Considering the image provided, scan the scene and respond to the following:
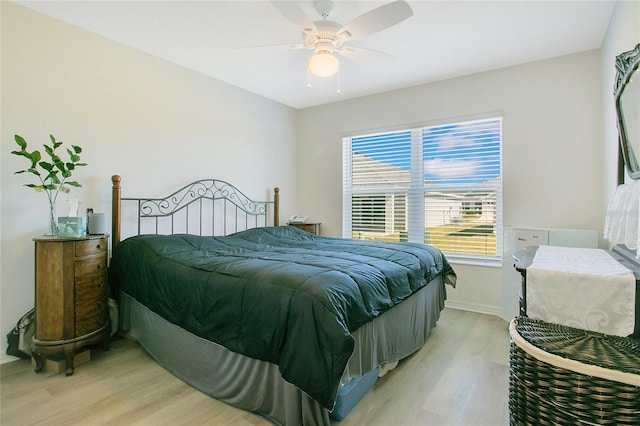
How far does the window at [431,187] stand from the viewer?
346 centimetres

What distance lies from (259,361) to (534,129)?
10.9 feet

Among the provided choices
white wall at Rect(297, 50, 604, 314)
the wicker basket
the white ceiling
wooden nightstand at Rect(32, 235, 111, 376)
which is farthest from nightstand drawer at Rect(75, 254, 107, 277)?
white wall at Rect(297, 50, 604, 314)

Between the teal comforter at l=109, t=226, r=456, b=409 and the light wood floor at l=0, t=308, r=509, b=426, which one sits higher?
the teal comforter at l=109, t=226, r=456, b=409

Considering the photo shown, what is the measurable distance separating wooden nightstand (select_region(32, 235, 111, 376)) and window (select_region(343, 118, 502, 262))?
3060 mm

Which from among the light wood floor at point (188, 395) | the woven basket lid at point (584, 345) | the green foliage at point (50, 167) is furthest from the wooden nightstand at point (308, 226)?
the woven basket lid at point (584, 345)

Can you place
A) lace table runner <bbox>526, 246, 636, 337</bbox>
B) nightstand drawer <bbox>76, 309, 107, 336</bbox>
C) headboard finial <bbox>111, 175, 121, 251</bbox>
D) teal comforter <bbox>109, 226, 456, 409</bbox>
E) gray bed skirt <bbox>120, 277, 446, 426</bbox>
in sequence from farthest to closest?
headboard finial <bbox>111, 175, 121, 251</bbox>, nightstand drawer <bbox>76, 309, 107, 336</bbox>, gray bed skirt <bbox>120, 277, 446, 426</bbox>, teal comforter <bbox>109, 226, 456, 409</bbox>, lace table runner <bbox>526, 246, 636, 337</bbox>

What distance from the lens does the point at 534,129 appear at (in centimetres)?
317

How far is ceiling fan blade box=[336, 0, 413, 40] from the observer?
180cm

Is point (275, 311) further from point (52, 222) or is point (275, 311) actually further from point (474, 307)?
point (474, 307)

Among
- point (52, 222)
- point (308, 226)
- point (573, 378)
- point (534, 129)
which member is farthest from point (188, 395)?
point (534, 129)

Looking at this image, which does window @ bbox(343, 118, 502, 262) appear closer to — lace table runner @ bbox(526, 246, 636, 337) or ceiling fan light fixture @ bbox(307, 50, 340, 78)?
ceiling fan light fixture @ bbox(307, 50, 340, 78)

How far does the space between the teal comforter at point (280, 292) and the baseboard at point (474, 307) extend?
1075 millimetres

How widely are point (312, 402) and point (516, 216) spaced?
288cm

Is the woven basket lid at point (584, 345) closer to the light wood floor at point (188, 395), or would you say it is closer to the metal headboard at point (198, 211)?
the light wood floor at point (188, 395)
